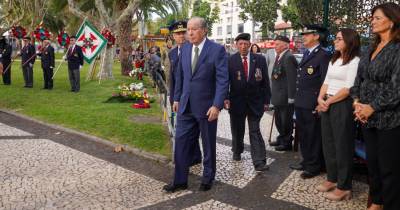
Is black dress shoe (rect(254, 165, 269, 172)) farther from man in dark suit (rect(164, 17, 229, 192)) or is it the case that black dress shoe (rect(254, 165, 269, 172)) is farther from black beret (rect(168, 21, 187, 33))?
black beret (rect(168, 21, 187, 33))

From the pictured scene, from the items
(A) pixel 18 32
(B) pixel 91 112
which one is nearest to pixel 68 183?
(B) pixel 91 112

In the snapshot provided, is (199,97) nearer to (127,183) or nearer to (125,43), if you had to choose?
(127,183)

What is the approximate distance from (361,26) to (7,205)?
5134 millimetres

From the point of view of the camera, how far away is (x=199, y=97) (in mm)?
4535

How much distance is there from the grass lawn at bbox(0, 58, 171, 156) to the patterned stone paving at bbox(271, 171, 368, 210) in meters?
1.98

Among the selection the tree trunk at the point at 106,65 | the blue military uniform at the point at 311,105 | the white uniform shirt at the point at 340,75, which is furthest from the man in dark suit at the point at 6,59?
the white uniform shirt at the point at 340,75

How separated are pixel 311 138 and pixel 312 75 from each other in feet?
2.59

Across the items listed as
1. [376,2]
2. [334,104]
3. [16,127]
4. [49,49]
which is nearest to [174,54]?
[334,104]

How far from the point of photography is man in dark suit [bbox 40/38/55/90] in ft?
46.2

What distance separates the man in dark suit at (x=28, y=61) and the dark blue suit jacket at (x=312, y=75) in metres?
12.0

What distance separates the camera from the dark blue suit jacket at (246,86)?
5516 mm

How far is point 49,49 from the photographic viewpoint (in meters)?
14.1

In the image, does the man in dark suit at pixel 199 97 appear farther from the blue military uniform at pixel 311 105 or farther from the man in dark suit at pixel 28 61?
the man in dark suit at pixel 28 61

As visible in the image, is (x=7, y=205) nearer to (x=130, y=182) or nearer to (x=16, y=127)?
(x=130, y=182)
